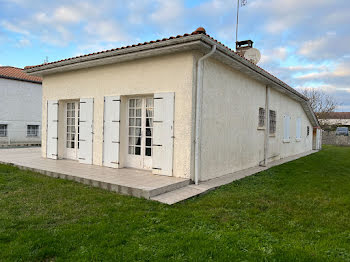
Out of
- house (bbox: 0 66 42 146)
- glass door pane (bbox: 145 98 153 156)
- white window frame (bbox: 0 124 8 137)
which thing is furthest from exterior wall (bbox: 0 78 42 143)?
glass door pane (bbox: 145 98 153 156)

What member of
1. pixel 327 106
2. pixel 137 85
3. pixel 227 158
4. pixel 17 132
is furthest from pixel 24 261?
pixel 327 106

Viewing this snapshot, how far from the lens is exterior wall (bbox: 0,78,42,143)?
16.1 m

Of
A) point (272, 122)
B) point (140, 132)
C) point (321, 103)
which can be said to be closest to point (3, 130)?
point (140, 132)

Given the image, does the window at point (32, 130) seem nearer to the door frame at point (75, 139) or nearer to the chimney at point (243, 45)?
the door frame at point (75, 139)

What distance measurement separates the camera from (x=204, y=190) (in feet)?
16.8

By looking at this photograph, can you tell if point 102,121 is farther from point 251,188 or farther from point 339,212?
point 339,212

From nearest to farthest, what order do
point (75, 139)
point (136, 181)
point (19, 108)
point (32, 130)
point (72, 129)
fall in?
1. point (136, 181)
2. point (75, 139)
3. point (72, 129)
4. point (19, 108)
5. point (32, 130)

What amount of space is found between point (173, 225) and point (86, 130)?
16.8 feet

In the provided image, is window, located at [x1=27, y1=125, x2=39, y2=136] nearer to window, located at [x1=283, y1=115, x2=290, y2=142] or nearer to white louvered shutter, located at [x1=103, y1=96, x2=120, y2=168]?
white louvered shutter, located at [x1=103, y1=96, x2=120, y2=168]

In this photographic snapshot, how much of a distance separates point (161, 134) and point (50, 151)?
16.0 feet

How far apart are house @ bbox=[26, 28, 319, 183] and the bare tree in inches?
963

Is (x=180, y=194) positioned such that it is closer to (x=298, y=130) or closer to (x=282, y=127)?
(x=282, y=127)

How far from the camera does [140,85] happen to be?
6.46 metres

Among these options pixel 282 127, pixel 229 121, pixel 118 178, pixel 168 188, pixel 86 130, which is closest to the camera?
pixel 168 188
